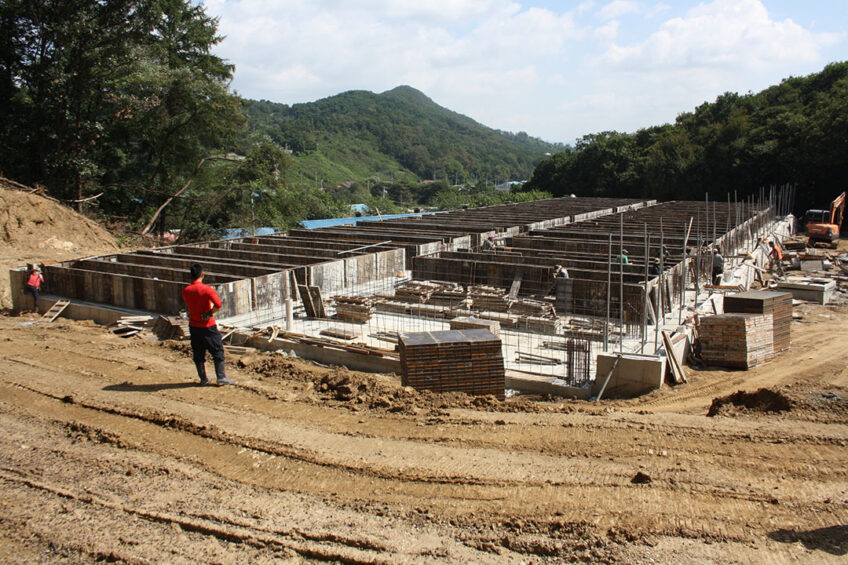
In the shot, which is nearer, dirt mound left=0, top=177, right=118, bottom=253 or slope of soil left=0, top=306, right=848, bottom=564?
slope of soil left=0, top=306, right=848, bottom=564

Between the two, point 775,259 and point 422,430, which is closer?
point 422,430

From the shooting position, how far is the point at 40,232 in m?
17.3

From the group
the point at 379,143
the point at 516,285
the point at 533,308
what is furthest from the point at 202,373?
the point at 379,143

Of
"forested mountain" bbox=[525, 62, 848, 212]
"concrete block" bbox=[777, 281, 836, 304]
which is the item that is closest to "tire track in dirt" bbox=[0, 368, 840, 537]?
"concrete block" bbox=[777, 281, 836, 304]

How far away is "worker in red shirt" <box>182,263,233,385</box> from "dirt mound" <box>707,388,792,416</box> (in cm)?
562

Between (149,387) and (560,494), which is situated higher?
(149,387)

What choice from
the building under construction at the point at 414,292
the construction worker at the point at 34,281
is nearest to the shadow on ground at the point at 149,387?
the building under construction at the point at 414,292

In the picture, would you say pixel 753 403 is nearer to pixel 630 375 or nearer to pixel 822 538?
pixel 630 375

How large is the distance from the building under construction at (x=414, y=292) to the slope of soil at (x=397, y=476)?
1.86 metres

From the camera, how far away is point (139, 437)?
17.4 ft

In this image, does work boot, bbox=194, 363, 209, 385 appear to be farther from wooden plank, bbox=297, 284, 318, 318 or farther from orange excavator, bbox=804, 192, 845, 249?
orange excavator, bbox=804, 192, 845, 249

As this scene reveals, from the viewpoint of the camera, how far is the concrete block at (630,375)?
7.37 m

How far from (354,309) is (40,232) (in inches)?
493

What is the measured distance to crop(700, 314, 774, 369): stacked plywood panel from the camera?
28.2 ft
